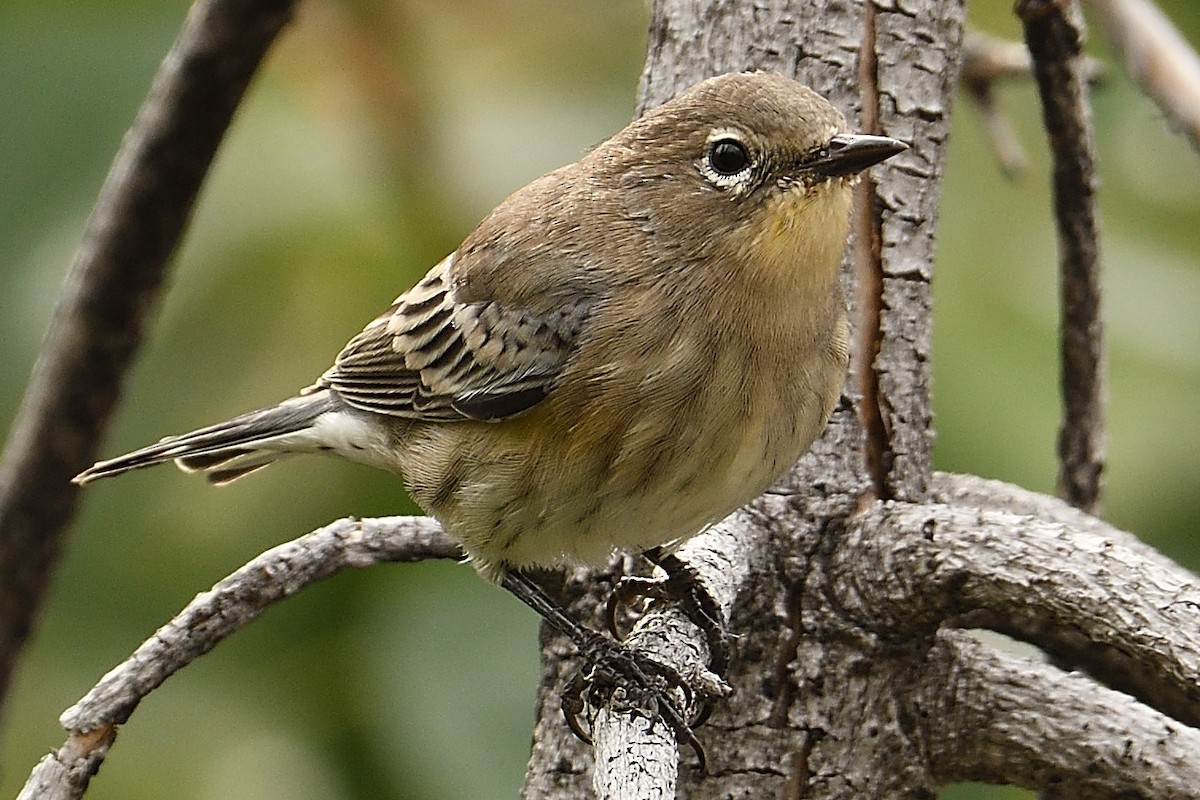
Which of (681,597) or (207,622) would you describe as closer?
(207,622)

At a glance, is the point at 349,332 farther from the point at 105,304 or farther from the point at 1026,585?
the point at 1026,585

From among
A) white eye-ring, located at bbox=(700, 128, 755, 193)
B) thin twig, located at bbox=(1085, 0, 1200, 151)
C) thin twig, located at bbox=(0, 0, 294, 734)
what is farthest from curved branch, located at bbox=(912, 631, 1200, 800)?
thin twig, located at bbox=(0, 0, 294, 734)

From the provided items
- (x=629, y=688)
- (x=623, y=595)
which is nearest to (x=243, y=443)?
(x=623, y=595)

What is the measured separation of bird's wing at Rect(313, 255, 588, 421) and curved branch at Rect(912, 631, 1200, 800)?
2.63 feet

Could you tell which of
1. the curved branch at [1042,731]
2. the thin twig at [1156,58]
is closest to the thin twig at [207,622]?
the curved branch at [1042,731]

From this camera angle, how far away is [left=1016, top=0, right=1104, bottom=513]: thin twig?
2627mm

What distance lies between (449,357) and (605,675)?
0.77m

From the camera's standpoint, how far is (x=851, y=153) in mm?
2256

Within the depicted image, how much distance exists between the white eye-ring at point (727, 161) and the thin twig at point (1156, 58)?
101 centimetres

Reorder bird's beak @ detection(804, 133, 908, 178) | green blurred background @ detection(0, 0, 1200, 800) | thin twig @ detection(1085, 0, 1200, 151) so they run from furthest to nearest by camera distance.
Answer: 1. green blurred background @ detection(0, 0, 1200, 800)
2. thin twig @ detection(1085, 0, 1200, 151)
3. bird's beak @ detection(804, 133, 908, 178)

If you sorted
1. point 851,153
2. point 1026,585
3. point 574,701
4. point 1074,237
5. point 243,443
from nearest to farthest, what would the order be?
point 1026,585, point 851,153, point 574,701, point 1074,237, point 243,443

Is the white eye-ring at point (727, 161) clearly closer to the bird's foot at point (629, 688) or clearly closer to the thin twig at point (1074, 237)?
the thin twig at point (1074, 237)

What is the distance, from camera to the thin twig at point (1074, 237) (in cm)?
263

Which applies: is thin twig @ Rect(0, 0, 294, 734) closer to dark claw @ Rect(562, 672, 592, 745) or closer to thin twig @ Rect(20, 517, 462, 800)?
thin twig @ Rect(20, 517, 462, 800)
